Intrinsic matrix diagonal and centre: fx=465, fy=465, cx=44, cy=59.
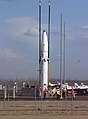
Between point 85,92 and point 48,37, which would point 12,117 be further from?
point 85,92

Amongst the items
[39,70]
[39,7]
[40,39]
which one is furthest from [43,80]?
[39,7]

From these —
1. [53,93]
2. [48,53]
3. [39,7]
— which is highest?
[39,7]

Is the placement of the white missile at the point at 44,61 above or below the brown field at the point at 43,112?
above

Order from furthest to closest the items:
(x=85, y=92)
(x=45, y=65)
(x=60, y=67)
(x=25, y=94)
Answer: (x=85, y=92), (x=25, y=94), (x=45, y=65), (x=60, y=67)

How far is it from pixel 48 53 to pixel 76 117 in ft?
123

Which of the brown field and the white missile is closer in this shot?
the brown field

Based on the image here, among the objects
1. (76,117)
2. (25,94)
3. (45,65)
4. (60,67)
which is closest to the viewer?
(76,117)

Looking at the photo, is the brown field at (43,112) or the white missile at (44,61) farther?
the white missile at (44,61)

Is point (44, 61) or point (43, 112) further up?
point (44, 61)

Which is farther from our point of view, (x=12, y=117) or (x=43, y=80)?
(x=43, y=80)

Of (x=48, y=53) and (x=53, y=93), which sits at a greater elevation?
(x=48, y=53)

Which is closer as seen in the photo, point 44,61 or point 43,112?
point 43,112

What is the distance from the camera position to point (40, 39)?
6794cm

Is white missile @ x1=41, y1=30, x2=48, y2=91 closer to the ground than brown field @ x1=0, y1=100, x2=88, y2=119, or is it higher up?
higher up
